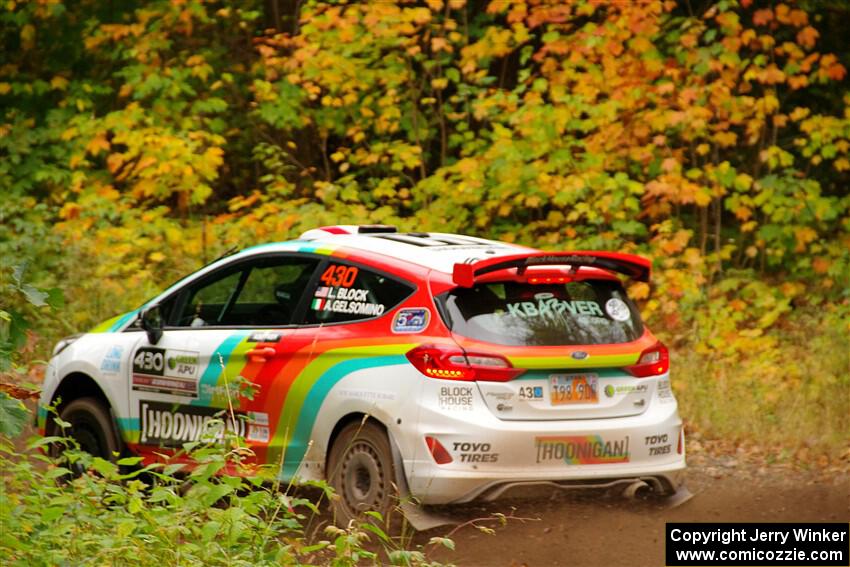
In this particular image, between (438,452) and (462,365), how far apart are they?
18.3 inches

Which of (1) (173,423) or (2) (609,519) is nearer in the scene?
(2) (609,519)

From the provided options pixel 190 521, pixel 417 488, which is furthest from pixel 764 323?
pixel 190 521

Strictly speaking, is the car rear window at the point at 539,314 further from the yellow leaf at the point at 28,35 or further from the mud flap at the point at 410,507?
the yellow leaf at the point at 28,35

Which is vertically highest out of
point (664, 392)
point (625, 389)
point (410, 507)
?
point (625, 389)

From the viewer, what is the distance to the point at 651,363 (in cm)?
792

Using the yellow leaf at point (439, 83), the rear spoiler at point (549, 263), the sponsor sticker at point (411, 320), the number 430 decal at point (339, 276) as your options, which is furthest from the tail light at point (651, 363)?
the yellow leaf at point (439, 83)

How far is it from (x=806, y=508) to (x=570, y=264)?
2429 millimetres

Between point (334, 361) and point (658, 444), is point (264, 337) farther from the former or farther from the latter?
point (658, 444)

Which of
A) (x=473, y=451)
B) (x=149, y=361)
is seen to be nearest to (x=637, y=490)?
(x=473, y=451)

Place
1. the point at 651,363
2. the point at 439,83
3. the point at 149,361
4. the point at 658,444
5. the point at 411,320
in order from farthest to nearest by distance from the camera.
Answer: the point at 439,83 → the point at 149,361 → the point at 651,363 → the point at 658,444 → the point at 411,320

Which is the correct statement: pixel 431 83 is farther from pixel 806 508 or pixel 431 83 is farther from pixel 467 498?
pixel 467 498

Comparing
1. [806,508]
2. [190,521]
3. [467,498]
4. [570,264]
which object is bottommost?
[806,508]

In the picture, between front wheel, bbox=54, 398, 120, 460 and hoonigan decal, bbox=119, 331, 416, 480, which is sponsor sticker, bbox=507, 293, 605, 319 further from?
front wheel, bbox=54, 398, 120, 460

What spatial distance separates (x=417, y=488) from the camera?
7.33 m
